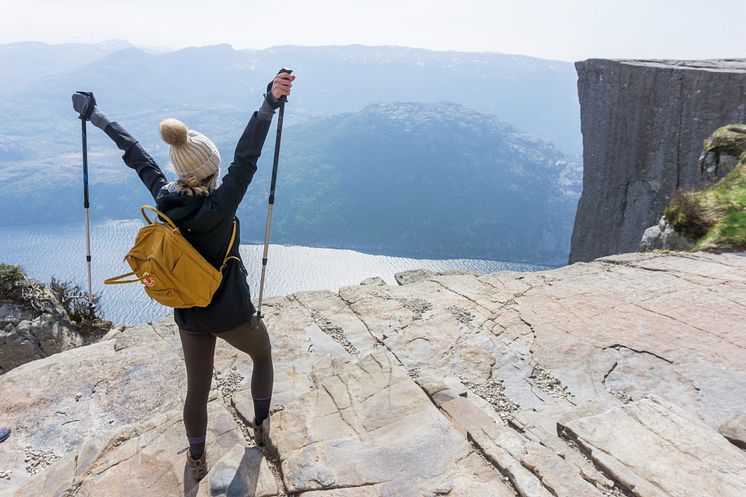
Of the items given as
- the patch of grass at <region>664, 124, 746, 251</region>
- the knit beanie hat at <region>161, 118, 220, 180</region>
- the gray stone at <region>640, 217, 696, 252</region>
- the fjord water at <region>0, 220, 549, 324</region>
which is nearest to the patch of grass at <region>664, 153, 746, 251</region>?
the patch of grass at <region>664, 124, 746, 251</region>

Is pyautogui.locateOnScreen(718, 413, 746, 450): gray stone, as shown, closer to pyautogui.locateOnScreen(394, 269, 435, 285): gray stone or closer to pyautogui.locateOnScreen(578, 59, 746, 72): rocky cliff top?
pyautogui.locateOnScreen(394, 269, 435, 285): gray stone

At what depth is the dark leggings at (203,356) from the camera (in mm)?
3271

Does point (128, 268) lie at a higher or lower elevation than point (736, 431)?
lower

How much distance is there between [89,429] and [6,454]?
75cm

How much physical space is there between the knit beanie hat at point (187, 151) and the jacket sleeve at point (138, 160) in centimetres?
50

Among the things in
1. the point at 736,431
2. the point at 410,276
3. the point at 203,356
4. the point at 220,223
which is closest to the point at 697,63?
the point at 410,276

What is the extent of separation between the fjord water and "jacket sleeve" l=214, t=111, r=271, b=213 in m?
34.3

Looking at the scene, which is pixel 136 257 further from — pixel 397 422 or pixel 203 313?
pixel 397 422

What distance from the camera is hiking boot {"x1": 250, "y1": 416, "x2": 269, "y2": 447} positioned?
12.7 feet

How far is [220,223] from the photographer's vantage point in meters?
3.11

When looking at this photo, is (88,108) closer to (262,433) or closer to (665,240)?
(262,433)

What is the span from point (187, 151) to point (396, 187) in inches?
5765

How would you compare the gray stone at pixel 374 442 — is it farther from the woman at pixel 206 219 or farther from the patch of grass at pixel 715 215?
the patch of grass at pixel 715 215

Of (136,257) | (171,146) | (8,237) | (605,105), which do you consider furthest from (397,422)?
(8,237)
